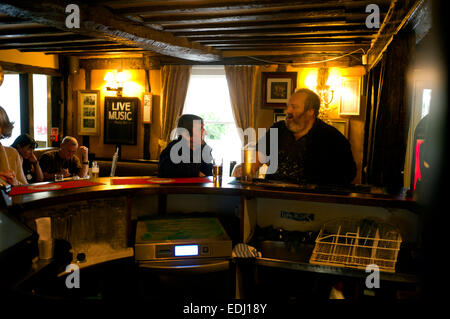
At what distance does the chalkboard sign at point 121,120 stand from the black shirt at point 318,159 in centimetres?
448

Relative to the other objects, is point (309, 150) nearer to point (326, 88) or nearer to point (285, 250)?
point (285, 250)

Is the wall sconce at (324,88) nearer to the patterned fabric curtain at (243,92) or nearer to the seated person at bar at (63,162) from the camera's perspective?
the patterned fabric curtain at (243,92)

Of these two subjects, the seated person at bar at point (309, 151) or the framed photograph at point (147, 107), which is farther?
the framed photograph at point (147, 107)

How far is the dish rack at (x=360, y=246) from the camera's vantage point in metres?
1.87

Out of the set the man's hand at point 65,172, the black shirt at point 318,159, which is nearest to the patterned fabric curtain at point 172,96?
the man's hand at point 65,172

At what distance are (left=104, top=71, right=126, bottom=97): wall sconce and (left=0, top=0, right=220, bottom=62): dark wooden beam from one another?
1851mm

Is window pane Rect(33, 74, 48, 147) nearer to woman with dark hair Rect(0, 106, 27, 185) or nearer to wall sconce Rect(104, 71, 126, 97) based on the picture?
wall sconce Rect(104, 71, 126, 97)

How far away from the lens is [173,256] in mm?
1987

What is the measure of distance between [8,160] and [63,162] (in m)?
1.54

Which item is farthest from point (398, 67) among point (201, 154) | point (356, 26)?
point (201, 154)

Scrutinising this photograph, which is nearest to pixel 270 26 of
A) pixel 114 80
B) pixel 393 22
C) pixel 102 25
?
pixel 393 22

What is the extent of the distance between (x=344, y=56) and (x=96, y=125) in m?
4.72

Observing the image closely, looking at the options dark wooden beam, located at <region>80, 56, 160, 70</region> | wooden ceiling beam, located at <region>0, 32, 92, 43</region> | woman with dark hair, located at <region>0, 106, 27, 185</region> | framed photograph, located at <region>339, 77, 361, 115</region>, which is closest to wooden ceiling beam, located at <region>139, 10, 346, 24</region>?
wooden ceiling beam, located at <region>0, 32, 92, 43</region>
